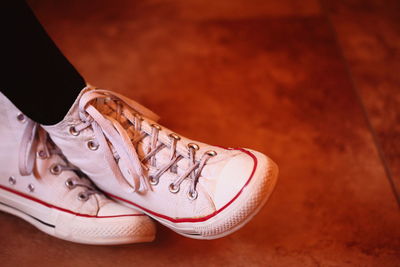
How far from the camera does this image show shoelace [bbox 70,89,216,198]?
2.02 feet

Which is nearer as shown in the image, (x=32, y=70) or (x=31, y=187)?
(x=32, y=70)

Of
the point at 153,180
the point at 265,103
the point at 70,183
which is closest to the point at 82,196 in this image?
the point at 70,183

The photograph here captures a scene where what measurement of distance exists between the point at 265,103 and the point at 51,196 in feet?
1.77

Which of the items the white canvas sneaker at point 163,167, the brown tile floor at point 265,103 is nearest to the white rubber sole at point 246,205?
the white canvas sneaker at point 163,167

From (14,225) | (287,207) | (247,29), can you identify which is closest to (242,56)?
(247,29)

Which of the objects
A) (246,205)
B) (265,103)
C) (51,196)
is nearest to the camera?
(246,205)

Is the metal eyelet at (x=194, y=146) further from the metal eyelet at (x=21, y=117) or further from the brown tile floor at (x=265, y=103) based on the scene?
the metal eyelet at (x=21, y=117)

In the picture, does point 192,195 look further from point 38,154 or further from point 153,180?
point 38,154

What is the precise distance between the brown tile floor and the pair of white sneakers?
0.21ft

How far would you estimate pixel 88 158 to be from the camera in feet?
2.15

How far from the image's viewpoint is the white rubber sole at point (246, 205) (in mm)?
566

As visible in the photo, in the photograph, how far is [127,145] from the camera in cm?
62

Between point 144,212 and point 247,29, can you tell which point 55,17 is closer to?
point 247,29

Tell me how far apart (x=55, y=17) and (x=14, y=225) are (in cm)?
66
